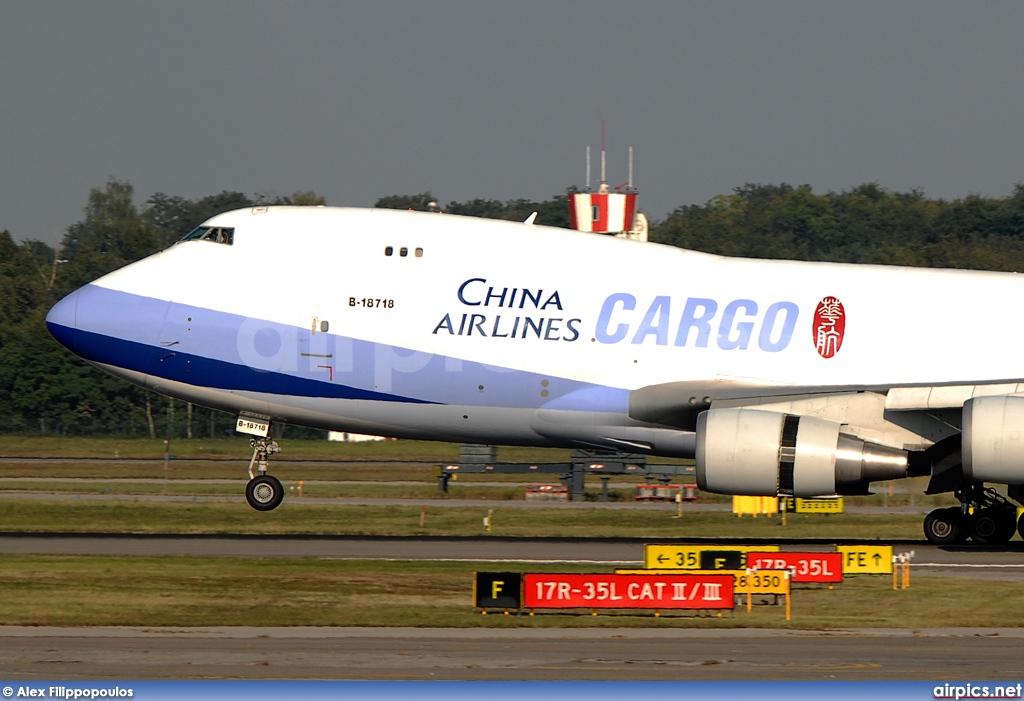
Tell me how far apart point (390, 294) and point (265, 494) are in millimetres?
4775

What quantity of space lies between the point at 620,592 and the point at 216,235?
42.7ft

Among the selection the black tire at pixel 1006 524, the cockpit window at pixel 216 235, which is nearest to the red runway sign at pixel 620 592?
the black tire at pixel 1006 524

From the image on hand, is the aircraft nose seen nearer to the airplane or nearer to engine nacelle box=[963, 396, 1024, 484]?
the airplane

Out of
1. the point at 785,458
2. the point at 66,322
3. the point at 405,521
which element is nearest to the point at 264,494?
the point at 66,322

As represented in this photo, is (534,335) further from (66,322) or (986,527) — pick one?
(986,527)

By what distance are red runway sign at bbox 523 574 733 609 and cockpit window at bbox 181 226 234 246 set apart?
39.1 feet

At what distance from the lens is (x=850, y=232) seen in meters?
117

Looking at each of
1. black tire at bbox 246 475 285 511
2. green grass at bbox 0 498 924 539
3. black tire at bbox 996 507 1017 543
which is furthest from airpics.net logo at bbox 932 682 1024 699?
green grass at bbox 0 498 924 539

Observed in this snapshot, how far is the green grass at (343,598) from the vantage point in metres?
20.8

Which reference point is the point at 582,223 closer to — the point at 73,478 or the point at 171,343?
the point at 73,478

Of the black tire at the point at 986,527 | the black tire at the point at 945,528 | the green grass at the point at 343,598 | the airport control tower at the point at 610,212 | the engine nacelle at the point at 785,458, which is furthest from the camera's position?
the airport control tower at the point at 610,212

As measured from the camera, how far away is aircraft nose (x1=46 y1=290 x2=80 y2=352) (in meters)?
30.2

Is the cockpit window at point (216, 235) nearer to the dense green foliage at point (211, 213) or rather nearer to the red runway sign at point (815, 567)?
the red runway sign at point (815, 567)

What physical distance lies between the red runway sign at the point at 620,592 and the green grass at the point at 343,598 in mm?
202
